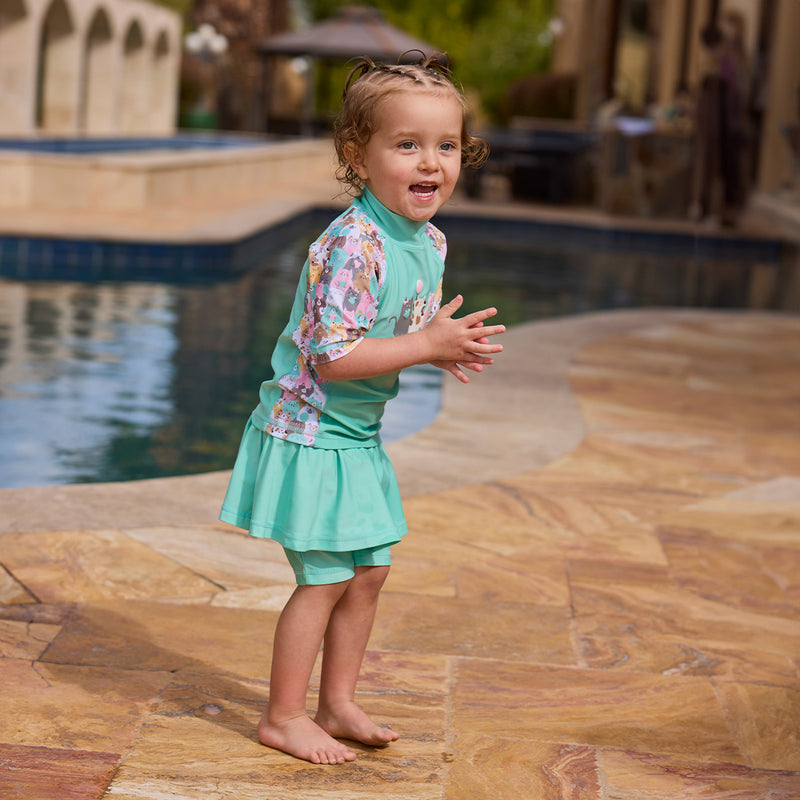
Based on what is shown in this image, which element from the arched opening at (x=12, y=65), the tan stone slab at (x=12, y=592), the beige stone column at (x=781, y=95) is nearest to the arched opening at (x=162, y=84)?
the arched opening at (x=12, y=65)

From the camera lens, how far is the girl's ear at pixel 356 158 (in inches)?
83.2

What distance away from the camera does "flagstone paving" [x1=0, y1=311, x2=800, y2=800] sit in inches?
85.0

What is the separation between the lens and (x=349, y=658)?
2.23 metres

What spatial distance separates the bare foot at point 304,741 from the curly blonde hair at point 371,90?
93 cm

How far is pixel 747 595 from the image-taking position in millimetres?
3174

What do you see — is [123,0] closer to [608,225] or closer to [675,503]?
[608,225]

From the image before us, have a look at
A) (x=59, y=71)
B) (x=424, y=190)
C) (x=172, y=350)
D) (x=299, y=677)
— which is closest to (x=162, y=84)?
(x=59, y=71)

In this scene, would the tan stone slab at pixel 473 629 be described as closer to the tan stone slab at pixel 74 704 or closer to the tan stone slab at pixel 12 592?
the tan stone slab at pixel 74 704

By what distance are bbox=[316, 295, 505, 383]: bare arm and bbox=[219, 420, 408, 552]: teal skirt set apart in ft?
0.55

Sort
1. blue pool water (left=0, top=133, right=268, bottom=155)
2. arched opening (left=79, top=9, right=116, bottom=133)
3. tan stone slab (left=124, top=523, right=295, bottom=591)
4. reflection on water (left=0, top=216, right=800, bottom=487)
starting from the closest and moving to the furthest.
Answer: tan stone slab (left=124, top=523, right=295, bottom=591), reflection on water (left=0, top=216, right=800, bottom=487), blue pool water (left=0, top=133, right=268, bottom=155), arched opening (left=79, top=9, right=116, bottom=133)

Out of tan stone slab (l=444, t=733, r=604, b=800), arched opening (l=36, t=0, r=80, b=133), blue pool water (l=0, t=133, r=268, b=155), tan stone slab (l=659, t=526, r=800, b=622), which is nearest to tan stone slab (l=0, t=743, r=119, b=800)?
tan stone slab (l=444, t=733, r=604, b=800)

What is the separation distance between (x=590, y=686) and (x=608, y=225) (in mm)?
11777

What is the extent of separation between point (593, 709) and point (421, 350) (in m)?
0.89

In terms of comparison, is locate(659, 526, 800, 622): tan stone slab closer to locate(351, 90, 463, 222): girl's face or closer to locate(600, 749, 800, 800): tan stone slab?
locate(600, 749, 800, 800): tan stone slab
